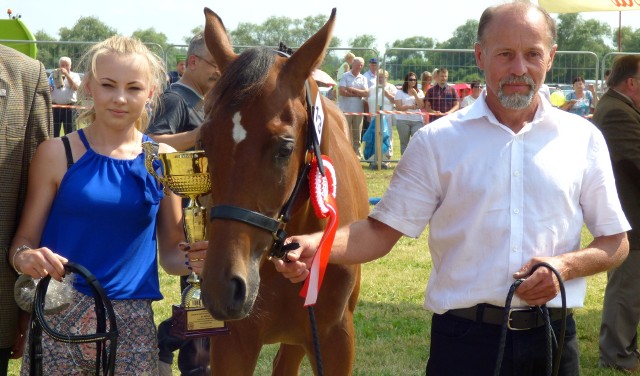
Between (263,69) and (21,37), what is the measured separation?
11.7 m

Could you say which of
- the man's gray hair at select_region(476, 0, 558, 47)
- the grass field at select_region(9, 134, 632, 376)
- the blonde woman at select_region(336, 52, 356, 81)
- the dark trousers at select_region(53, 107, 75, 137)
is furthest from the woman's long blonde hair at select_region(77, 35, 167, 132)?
the blonde woman at select_region(336, 52, 356, 81)

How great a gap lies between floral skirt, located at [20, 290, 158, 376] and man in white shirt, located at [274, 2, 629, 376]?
0.63m

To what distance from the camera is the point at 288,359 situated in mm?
4238

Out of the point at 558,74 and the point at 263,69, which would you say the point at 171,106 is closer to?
the point at 263,69

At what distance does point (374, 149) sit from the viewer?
15.9m

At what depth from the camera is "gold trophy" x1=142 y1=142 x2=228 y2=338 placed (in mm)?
2723

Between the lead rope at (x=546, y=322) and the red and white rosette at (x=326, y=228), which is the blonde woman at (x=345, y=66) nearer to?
the red and white rosette at (x=326, y=228)

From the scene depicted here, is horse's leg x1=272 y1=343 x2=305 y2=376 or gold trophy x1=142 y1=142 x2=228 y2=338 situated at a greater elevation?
gold trophy x1=142 y1=142 x2=228 y2=338

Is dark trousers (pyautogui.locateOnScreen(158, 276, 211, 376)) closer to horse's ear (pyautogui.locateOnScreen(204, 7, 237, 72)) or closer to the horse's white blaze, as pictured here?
horse's ear (pyautogui.locateOnScreen(204, 7, 237, 72))

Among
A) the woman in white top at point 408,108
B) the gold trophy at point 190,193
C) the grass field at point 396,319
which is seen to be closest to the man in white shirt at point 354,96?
the woman in white top at point 408,108

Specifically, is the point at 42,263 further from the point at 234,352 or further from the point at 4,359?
the point at 234,352

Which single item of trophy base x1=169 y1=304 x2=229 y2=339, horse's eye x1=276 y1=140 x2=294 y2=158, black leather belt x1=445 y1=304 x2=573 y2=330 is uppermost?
horse's eye x1=276 y1=140 x2=294 y2=158

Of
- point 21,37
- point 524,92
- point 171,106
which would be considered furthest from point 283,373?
point 21,37

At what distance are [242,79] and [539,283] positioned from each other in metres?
1.11
